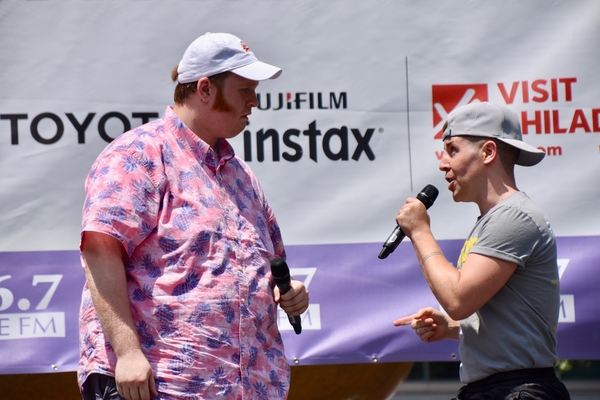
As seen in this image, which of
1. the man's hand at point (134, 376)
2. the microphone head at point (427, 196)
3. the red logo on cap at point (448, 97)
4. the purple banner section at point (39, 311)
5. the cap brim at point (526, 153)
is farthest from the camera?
the red logo on cap at point (448, 97)

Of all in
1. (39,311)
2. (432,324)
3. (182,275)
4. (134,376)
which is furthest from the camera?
(39,311)

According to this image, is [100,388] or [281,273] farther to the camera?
[281,273]

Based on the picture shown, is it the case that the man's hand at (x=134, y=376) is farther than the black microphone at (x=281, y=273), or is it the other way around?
the black microphone at (x=281, y=273)

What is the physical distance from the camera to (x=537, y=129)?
10.1 ft

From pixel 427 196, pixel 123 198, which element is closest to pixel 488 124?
pixel 427 196

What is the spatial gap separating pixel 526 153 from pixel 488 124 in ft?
0.56

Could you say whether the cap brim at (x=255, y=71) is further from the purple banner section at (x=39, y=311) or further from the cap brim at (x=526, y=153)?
the purple banner section at (x=39, y=311)

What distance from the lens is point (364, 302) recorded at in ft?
10.1

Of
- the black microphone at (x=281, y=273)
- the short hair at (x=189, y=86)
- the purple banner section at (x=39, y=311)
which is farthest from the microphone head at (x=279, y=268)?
the purple banner section at (x=39, y=311)

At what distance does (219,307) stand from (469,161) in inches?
31.3

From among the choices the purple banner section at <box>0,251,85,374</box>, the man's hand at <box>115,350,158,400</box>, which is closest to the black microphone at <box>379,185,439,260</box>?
the man's hand at <box>115,350,158,400</box>

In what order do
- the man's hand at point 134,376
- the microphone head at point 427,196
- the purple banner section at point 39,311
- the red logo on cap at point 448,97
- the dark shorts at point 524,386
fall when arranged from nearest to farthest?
the man's hand at point 134,376
the dark shorts at point 524,386
the microphone head at point 427,196
the purple banner section at point 39,311
the red logo on cap at point 448,97

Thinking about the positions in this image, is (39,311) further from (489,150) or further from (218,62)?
(489,150)

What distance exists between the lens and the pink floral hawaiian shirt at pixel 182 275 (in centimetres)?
184
